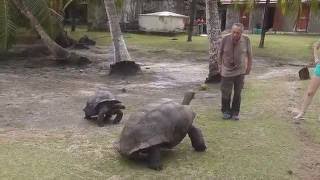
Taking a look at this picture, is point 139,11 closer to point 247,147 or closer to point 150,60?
point 150,60

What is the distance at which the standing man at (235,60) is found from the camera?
7.32 meters

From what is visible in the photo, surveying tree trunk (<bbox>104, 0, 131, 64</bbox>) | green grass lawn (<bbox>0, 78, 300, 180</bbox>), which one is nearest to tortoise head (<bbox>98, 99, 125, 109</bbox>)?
green grass lawn (<bbox>0, 78, 300, 180</bbox>)

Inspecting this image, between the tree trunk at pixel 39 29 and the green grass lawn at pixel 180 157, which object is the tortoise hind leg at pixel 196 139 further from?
the tree trunk at pixel 39 29

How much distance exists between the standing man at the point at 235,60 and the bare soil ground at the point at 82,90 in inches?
43.1

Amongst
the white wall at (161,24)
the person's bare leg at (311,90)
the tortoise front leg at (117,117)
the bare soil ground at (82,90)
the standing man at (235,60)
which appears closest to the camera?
the bare soil ground at (82,90)

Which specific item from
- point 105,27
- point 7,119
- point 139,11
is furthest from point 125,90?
point 139,11

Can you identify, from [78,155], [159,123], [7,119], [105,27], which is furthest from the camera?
[105,27]

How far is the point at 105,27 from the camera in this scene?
29.3 meters

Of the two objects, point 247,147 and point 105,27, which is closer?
point 247,147

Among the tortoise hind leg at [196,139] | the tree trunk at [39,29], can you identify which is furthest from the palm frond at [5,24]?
the tortoise hind leg at [196,139]

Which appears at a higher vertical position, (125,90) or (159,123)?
(159,123)

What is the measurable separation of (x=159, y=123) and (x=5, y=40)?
9411 mm

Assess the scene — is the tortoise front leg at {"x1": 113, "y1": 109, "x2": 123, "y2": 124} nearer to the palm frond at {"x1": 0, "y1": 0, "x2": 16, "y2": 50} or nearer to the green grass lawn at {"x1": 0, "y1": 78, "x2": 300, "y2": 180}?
the green grass lawn at {"x1": 0, "y1": 78, "x2": 300, "y2": 180}

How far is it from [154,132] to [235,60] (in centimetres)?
249
